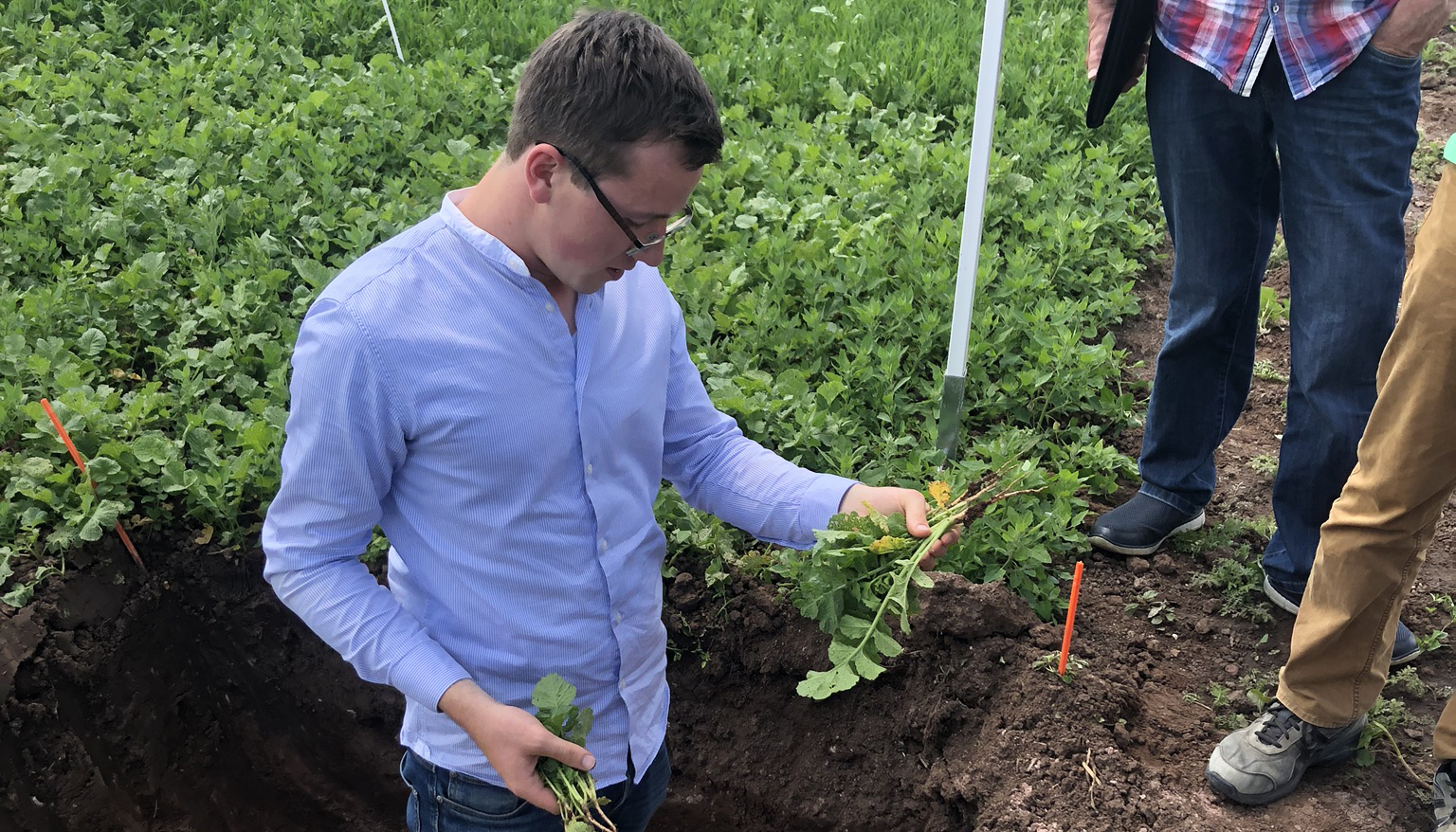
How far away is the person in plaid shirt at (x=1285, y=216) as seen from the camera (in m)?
2.69

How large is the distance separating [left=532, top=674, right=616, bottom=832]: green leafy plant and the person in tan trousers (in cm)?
159

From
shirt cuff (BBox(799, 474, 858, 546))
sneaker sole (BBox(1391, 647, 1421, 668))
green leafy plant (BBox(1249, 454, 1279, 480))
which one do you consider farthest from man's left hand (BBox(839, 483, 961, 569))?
green leafy plant (BBox(1249, 454, 1279, 480))

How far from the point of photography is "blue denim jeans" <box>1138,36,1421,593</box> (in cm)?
273

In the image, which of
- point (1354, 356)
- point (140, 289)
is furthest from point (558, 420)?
point (140, 289)

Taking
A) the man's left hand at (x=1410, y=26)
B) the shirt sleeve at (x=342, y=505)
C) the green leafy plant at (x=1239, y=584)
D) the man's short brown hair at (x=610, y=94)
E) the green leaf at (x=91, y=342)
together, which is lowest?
the green leafy plant at (x=1239, y=584)

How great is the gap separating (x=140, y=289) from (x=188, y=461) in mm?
892

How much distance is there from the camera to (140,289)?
13.5 ft

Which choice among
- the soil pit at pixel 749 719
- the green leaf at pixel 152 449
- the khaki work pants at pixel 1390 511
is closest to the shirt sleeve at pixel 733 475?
the soil pit at pixel 749 719

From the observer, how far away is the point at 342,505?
1.70m

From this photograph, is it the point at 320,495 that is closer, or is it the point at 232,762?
the point at 320,495

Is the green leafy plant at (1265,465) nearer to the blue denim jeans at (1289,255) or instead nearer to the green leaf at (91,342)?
the blue denim jeans at (1289,255)

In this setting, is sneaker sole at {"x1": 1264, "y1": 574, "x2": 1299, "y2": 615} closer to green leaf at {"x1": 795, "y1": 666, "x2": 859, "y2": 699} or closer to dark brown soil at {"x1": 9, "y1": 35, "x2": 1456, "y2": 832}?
dark brown soil at {"x1": 9, "y1": 35, "x2": 1456, "y2": 832}

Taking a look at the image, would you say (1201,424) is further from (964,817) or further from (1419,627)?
(964,817)

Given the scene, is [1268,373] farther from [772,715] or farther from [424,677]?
[424,677]
